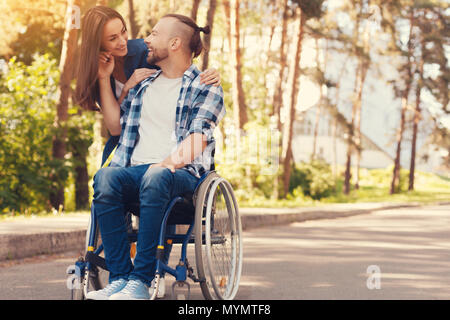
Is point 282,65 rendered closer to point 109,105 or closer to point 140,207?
point 109,105

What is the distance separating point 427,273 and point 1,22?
709 inches

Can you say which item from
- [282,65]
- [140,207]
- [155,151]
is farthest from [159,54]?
[282,65]

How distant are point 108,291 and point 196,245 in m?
0.53

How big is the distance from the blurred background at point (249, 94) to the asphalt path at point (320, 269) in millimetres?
3464

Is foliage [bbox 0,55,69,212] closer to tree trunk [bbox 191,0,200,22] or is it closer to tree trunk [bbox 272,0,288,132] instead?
tree trunk [bbox 191,0,200,22]

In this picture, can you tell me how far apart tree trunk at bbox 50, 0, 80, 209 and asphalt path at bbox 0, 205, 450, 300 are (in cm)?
417

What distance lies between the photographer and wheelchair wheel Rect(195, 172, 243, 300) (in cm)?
427

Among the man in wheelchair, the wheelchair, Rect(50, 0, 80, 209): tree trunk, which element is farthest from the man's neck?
Rect(50, 0, 80, 209): tree trunk

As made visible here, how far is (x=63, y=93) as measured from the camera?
14.6 meters

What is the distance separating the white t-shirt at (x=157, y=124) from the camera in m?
4.51

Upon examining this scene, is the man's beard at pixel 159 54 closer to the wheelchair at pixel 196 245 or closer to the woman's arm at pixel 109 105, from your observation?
the woman's arm at pixel 109 105

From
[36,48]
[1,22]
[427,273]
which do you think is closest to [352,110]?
[36,48]

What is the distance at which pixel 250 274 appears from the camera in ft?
21.0

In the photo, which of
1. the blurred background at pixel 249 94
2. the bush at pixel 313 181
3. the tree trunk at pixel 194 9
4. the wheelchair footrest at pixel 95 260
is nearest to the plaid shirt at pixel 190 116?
the wheelchair footrest at pixel 95 260
